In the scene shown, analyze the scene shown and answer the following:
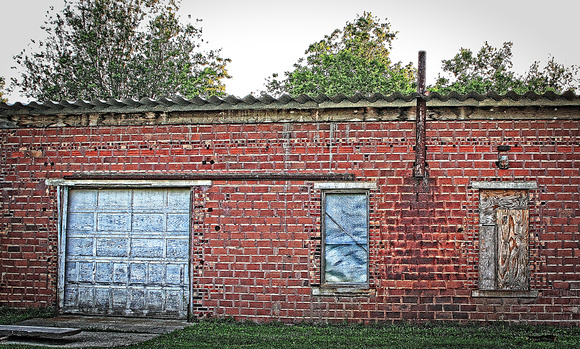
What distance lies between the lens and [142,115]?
31.0 ft

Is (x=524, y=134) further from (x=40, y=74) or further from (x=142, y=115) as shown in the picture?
(x=40, y=74)

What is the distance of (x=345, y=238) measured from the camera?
29.3 ft

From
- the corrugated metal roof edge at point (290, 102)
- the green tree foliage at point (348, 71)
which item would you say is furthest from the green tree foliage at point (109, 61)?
the corrugated metal roof edge at point (290, 102)

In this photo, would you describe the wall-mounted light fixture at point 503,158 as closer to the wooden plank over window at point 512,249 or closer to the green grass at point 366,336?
the wooden plank over window at point 512,249

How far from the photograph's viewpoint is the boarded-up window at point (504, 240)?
28.3 feet

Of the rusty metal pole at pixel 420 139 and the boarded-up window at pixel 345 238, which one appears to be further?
the boarded-up window at pixel 345 238

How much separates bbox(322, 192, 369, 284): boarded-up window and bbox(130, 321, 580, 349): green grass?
81cm

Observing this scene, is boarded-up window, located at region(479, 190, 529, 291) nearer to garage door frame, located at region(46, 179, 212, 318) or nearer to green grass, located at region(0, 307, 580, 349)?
green grass, located at region(0, 307, 580, 349)

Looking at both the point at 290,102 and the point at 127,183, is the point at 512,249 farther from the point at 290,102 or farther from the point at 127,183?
the point at 127,183

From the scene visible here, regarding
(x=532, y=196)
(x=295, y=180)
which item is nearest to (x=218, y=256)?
(x=295, y=180)

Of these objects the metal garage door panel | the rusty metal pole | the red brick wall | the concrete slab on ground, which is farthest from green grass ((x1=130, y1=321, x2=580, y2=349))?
the rusty metal pole

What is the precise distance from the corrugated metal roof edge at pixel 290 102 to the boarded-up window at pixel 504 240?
56.4 inches

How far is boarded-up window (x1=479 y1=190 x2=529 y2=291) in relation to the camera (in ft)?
28.3

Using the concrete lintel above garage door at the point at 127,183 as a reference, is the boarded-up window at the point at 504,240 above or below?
below
